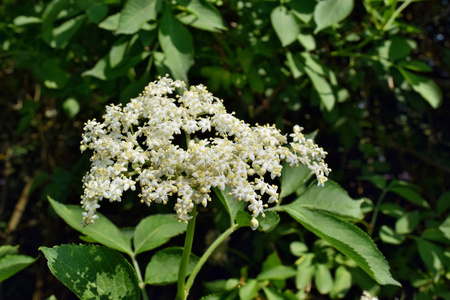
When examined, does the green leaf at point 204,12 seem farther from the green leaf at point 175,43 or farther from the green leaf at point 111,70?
the green leaf at point 111,70

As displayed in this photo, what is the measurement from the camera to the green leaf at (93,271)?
882mm

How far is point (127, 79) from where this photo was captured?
5.29ft

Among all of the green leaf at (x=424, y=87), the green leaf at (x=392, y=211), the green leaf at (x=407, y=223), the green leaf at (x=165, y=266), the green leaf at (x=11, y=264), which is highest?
the green leaf at (x=424, y=87)

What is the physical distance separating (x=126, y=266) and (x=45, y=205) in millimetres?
1769

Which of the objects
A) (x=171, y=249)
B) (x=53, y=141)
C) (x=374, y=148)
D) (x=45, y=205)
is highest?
(x=171, y=249)

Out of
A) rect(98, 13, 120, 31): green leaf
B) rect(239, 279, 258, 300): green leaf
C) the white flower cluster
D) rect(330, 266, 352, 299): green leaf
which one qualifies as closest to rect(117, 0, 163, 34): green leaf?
rect(98, 13, 120, 31): green leaf

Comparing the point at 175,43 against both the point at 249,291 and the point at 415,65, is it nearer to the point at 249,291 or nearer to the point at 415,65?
the point at 249,291

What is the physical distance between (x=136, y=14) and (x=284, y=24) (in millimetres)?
480

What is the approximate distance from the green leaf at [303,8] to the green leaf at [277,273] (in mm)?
847

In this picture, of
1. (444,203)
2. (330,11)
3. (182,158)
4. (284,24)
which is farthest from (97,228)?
(444,203)

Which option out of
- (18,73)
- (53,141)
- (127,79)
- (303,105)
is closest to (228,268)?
(303,105)

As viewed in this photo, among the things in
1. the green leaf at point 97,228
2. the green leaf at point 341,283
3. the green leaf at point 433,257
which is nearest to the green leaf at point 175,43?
the green leaf at point 97,228

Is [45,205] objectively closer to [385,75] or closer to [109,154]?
[109,154]

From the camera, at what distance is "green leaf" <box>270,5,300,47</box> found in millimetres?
1407
